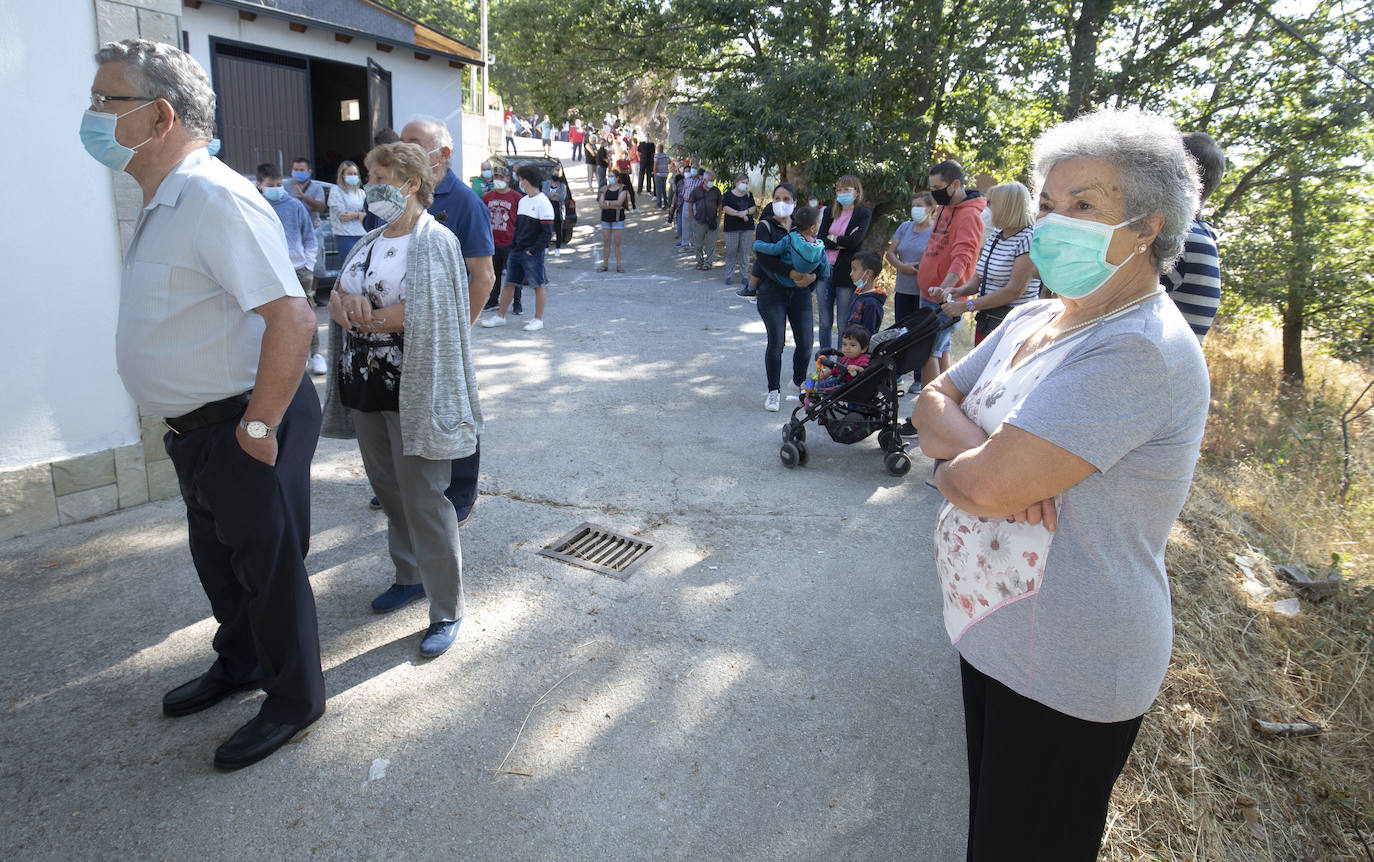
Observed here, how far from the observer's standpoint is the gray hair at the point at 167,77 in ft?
8.16

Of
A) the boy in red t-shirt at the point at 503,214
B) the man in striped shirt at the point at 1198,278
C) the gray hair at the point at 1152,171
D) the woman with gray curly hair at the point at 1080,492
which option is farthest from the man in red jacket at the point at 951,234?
the boy in red t-shirt at the point at 503,214

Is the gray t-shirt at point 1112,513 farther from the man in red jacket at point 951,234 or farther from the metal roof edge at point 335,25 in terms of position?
the metal roof edge at point 335,25

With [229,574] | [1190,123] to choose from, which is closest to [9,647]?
[229,574]

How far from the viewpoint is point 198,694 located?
3020 mm

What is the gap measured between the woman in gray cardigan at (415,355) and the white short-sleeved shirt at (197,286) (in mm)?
636

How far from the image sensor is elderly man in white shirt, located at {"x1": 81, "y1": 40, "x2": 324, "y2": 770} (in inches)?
97.2

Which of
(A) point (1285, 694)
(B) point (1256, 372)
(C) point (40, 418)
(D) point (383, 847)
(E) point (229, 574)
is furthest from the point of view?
(B) point (1256, 372)

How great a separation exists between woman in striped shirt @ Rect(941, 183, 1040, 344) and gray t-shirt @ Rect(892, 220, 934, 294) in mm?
1398

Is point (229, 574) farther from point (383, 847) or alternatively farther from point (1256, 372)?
point (1256, 372)

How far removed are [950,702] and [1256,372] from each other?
12.2 meters

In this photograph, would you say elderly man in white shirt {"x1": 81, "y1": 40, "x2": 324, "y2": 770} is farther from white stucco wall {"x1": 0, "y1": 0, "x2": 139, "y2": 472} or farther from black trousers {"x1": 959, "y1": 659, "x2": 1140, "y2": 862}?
black trousers {"x1": 959, "y1": 659, "x2": 1140, "y2": 862}

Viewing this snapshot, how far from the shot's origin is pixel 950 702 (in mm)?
3322

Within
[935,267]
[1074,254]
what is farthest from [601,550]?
[935,267]

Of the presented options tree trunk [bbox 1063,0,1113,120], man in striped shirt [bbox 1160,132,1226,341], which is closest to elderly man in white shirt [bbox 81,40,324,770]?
man in striped shirt [bbox 1160,132,1226,341]
